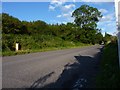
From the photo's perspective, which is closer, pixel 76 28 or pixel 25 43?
pixel 25 43

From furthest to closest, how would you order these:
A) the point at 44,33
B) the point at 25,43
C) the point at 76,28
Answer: the point at 76,28 → the point at 44,33 → the point at 25,43

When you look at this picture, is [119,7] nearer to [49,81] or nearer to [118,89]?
[118,89]

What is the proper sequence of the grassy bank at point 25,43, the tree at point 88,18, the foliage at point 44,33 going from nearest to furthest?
the grassy bank at point 25,43 → the foliage at point 44,33 → the tree at point 88,18

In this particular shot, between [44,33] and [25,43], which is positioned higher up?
[44,33]

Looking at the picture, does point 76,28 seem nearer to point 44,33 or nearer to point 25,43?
point 44,33

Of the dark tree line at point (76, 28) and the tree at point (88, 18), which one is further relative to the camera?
the tree at point (88, 18)

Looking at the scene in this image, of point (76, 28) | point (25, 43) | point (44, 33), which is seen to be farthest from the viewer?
point (76, 28)

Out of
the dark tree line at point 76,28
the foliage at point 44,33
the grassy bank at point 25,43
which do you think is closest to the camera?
the grassy bank at point 25,43

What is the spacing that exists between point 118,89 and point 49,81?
2.81 metres

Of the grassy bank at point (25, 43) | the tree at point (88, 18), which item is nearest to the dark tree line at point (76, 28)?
the tree at point (88, 18)

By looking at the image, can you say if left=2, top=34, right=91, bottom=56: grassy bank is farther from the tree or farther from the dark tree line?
the tree

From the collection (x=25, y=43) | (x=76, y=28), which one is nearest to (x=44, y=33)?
(x=76, y=28)

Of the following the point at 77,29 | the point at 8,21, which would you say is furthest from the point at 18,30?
the point at 77,29

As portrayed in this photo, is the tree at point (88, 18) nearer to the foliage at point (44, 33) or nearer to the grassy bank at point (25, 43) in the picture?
the foliage at point (44, 33)
